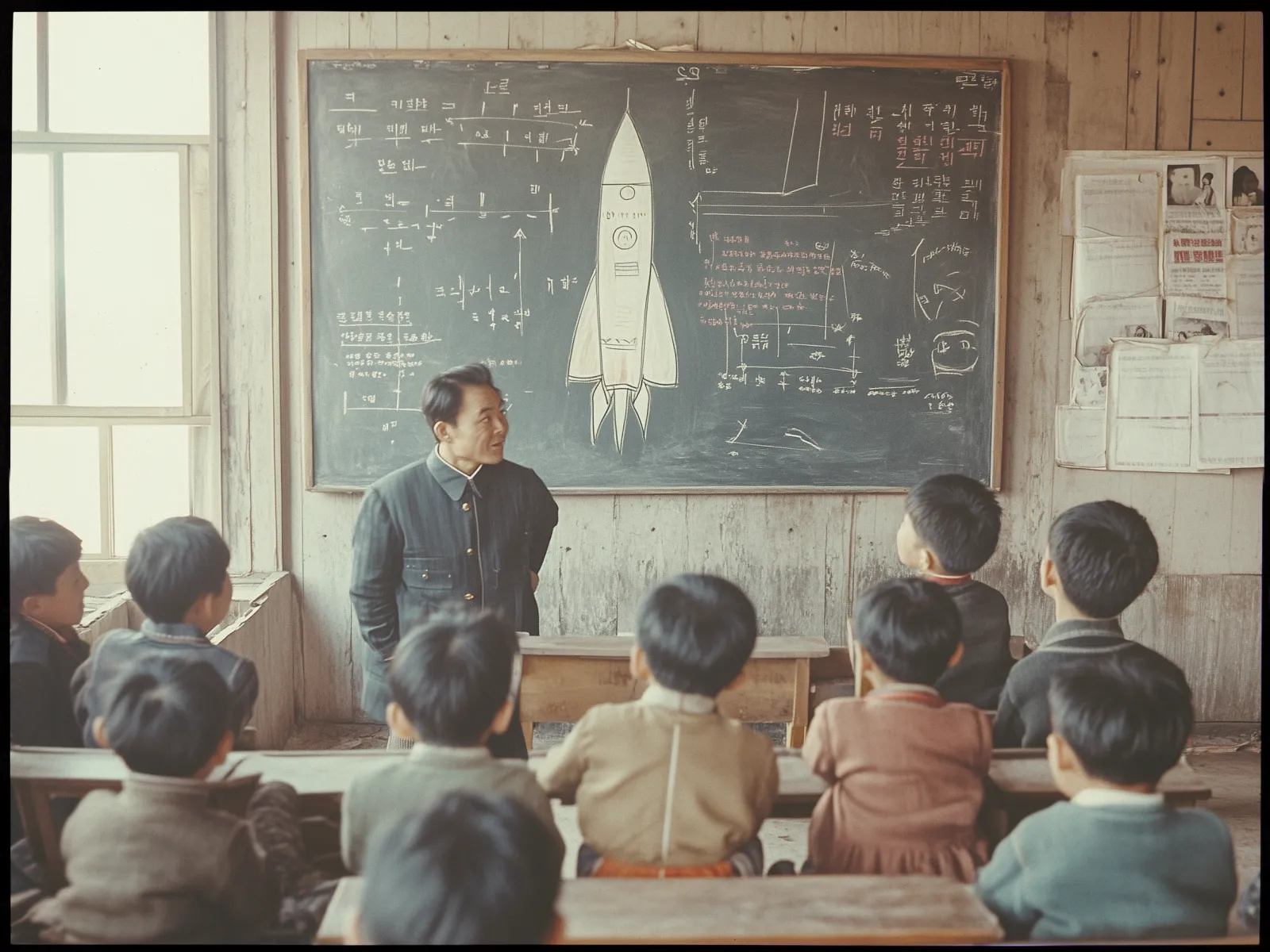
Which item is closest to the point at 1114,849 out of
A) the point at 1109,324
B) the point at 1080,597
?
the point at 1080,597

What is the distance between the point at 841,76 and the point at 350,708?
280 cm

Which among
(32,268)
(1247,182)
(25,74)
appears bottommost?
(32,268)

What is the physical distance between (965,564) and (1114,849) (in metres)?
1.06

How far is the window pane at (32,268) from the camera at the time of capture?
3498mm

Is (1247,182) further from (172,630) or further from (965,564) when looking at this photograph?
(172,630)

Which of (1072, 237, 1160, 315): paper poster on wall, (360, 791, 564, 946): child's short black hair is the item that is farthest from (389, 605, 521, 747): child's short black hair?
(1072, 237, 1160, 315): paper poster on wall

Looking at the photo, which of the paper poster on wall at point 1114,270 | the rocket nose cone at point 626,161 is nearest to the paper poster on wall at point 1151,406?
the paper poster on wall at point 1114,270

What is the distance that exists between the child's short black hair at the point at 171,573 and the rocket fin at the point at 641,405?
184cm

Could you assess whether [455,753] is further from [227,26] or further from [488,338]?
[227,26]

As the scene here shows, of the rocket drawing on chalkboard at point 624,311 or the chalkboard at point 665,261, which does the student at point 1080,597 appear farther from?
the rocket drawing on chalkboard at point 624,311

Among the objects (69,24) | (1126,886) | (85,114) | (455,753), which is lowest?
(1126,886)

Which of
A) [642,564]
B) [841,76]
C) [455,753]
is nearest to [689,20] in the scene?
[841,76]

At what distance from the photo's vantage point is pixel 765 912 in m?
1.36

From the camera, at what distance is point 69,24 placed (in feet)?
11.5
